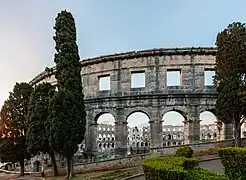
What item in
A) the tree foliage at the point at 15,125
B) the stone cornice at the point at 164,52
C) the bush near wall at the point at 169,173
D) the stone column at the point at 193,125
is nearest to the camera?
the bush near wall at the point at 169,173

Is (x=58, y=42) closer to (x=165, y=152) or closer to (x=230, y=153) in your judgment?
(x=165, y=152)

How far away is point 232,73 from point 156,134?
39.0 feet

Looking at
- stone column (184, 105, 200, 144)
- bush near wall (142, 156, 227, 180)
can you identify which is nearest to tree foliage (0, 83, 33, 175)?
stone column (184, 105, 200, 144)

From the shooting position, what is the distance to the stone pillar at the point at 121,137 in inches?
1388

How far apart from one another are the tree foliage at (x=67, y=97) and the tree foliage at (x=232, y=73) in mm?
10170

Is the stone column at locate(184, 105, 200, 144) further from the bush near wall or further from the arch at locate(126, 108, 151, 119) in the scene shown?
the bush near wall

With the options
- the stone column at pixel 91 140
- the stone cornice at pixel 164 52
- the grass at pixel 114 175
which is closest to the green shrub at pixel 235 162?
the grass at pixel 114 175

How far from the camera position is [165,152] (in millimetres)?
27078

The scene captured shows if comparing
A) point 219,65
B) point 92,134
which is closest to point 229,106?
point 219,65

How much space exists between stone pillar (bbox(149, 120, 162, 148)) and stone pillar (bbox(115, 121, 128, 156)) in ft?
8.67

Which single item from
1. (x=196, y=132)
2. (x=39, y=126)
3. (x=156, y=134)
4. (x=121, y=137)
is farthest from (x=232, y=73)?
(x=39, y=126)

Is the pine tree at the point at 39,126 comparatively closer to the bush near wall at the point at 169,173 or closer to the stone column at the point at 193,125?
the stone column at the point at 193,125

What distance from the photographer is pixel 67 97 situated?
2556cm

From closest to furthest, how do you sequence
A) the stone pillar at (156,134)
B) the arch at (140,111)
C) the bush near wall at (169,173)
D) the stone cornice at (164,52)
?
the bush near wall at (169,173)
the stone pillar at (156,134)
the arch at (140,111)
the stone cornice at (164,52)
